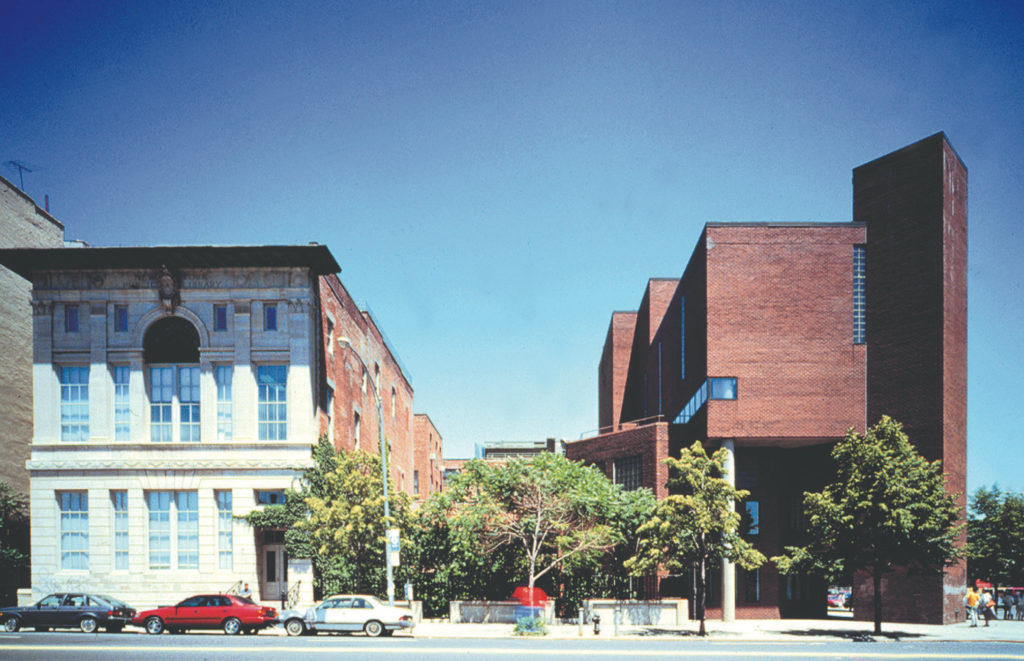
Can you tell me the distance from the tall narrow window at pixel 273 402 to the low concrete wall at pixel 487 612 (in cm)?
1165

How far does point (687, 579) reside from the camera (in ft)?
121

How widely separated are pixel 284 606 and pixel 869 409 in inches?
1139

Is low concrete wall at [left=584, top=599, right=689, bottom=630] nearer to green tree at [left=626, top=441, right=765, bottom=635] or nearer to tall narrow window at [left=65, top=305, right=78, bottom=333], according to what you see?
green tree at [left=626, top=441, right=765, bottom=635]

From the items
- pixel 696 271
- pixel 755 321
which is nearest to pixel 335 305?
pixel 696 271

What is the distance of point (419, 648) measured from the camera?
22.4 metres

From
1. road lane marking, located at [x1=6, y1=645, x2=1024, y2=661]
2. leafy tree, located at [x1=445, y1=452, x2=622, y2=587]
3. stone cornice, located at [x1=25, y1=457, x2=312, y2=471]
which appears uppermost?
stone cornice, located at [x1=25, y1=457, x2=312, y2=471]

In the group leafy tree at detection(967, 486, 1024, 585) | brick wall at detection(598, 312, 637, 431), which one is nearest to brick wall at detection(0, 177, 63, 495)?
brick wall at detection(598, 312, 637, 431)

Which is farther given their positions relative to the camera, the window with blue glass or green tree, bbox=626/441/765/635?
the window with blue glass

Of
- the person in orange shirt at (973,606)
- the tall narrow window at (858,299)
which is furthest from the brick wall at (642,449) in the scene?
the person in orange shirt at (973,606)

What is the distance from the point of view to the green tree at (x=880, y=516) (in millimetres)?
27453

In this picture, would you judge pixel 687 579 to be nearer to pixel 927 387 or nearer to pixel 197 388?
pixel 927 387

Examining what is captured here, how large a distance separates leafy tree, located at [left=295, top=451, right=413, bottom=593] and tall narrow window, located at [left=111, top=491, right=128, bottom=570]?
920 centimetres

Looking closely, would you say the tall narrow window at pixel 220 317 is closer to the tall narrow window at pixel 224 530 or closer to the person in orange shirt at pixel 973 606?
the tall narrow window at pixel 224 530

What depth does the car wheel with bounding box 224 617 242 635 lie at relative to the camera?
26.3 meters
